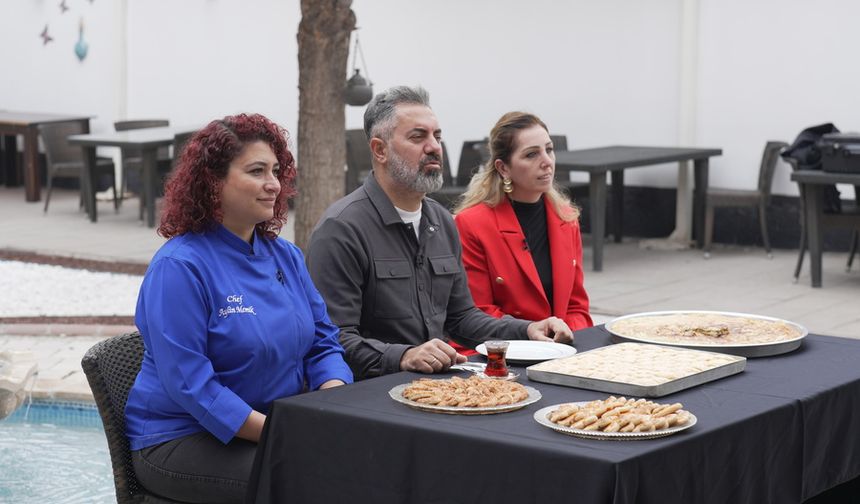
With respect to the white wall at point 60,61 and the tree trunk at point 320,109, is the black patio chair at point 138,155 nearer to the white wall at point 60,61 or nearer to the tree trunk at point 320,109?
the white wall at point 60,61

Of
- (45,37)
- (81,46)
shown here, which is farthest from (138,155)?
(45,37)

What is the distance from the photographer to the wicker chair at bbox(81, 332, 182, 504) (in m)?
3.39

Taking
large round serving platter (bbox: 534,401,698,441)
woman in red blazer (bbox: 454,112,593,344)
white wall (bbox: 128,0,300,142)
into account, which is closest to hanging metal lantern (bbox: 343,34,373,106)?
white wall (bbox: 128,0,300,142)

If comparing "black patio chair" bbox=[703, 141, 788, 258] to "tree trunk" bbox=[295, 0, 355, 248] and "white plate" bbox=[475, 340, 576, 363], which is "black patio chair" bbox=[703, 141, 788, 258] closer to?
"tree trunk" bbox=[295, 0, 355, 248]

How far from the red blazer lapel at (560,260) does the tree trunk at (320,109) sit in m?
3.73

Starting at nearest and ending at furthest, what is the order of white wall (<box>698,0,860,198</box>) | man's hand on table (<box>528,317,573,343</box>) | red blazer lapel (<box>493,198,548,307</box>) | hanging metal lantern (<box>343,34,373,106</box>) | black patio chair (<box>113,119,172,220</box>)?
man's hand on table (<box>528,317,573,343</box>) < red blazer lapel (<box>493,198,548,307</box>) < white wall (<box>698,0,860,198</box>) < hanging metal lantern (<box>343,34,373,106</box>) < black patio chair (<box>113,119,172,220</box>)

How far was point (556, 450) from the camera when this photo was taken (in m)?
2.68

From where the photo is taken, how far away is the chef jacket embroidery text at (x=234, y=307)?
132 inches

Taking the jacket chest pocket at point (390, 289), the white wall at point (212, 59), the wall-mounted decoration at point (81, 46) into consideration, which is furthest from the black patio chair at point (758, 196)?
the wall-mounted decoration at point (81, 46)

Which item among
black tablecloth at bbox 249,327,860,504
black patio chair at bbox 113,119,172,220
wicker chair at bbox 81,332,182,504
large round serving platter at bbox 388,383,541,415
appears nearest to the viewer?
black tablecloth at bbox 249,327,860,504

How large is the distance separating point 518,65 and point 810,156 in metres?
3.71

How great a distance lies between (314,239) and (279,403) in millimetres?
975

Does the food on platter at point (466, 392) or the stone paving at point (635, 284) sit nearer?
the food on platter at point (466, 392)

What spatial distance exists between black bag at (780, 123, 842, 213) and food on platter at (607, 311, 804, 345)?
5470 mm
